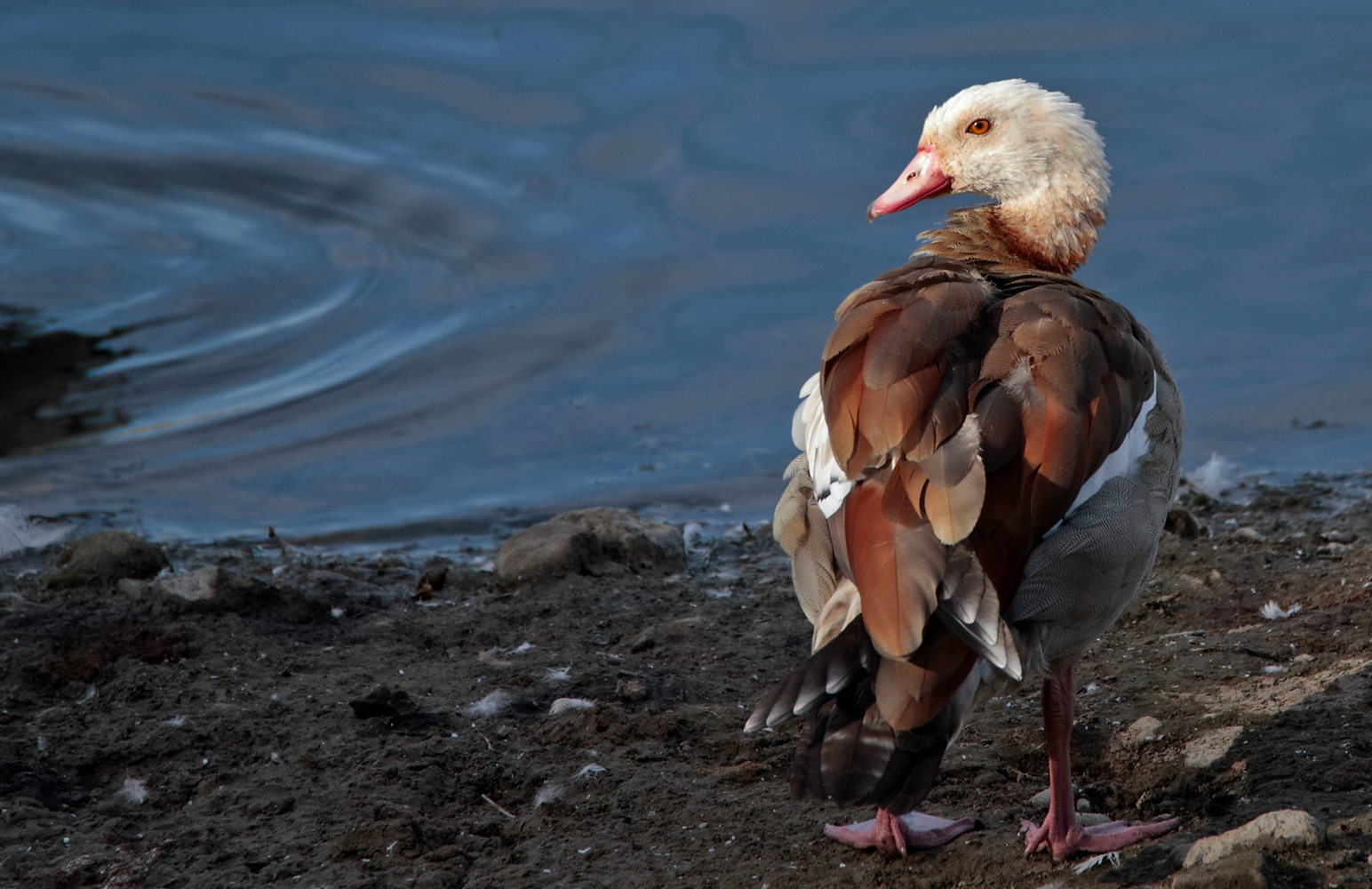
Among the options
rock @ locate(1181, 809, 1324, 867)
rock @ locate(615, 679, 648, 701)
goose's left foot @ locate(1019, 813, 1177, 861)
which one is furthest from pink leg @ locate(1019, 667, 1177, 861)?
rock @ locate(615, 679, 648, 701)

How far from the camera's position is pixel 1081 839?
3080mm

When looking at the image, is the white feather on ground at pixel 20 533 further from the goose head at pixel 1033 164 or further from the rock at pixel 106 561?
the goose head at pixel 1033 164

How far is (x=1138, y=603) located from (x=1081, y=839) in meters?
1.78

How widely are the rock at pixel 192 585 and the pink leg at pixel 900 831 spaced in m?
2.67

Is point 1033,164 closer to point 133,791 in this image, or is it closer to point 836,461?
point 836,461

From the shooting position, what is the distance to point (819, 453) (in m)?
3.32

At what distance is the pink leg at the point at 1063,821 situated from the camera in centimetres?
309

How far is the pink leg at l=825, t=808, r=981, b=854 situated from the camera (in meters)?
3.21

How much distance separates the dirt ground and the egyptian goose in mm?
320

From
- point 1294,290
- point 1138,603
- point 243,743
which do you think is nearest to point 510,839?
→ point 243,743

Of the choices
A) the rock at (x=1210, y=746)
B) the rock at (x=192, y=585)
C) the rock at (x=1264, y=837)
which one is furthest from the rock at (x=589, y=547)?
the rock at (x=1264, y=837)

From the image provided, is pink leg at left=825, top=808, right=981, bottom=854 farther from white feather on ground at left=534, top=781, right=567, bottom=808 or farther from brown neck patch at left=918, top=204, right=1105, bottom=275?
brown neck patch at left=918, top=204, right=1105, bottom=275

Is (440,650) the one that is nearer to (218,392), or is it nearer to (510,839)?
(510,839)

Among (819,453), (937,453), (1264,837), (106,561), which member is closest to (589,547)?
(106,561)
